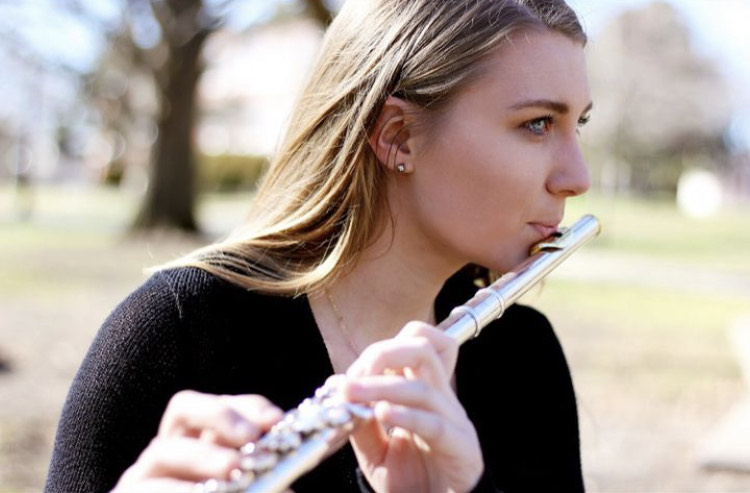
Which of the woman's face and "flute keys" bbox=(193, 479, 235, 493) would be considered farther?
the woman's face

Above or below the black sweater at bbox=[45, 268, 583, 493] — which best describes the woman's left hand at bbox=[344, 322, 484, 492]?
below

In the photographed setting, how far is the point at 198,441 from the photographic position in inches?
46.8

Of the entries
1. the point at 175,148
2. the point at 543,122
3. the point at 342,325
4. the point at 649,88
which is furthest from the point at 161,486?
the point at 649,88

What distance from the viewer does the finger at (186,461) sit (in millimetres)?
1149

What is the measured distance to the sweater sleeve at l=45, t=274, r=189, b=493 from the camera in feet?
5.10

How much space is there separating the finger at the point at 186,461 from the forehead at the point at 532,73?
0.90 metres

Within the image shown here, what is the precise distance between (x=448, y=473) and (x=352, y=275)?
68 cm

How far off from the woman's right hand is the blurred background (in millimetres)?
1184

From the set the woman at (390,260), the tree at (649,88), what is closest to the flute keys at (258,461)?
the woman at (390,260)

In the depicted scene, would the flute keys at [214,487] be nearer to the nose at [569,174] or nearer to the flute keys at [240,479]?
the flute keys at [240,479]

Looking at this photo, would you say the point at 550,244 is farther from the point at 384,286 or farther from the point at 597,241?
the point at 597,241

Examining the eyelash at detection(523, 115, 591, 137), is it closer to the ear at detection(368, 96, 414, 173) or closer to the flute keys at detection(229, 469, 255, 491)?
the ear at detection(368, 96, 414, 173)

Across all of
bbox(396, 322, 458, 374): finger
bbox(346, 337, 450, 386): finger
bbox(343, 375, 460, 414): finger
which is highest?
bbox(396, 322, 458, 374): finger

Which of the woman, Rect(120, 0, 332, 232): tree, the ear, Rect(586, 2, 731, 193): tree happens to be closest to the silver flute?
the woman
